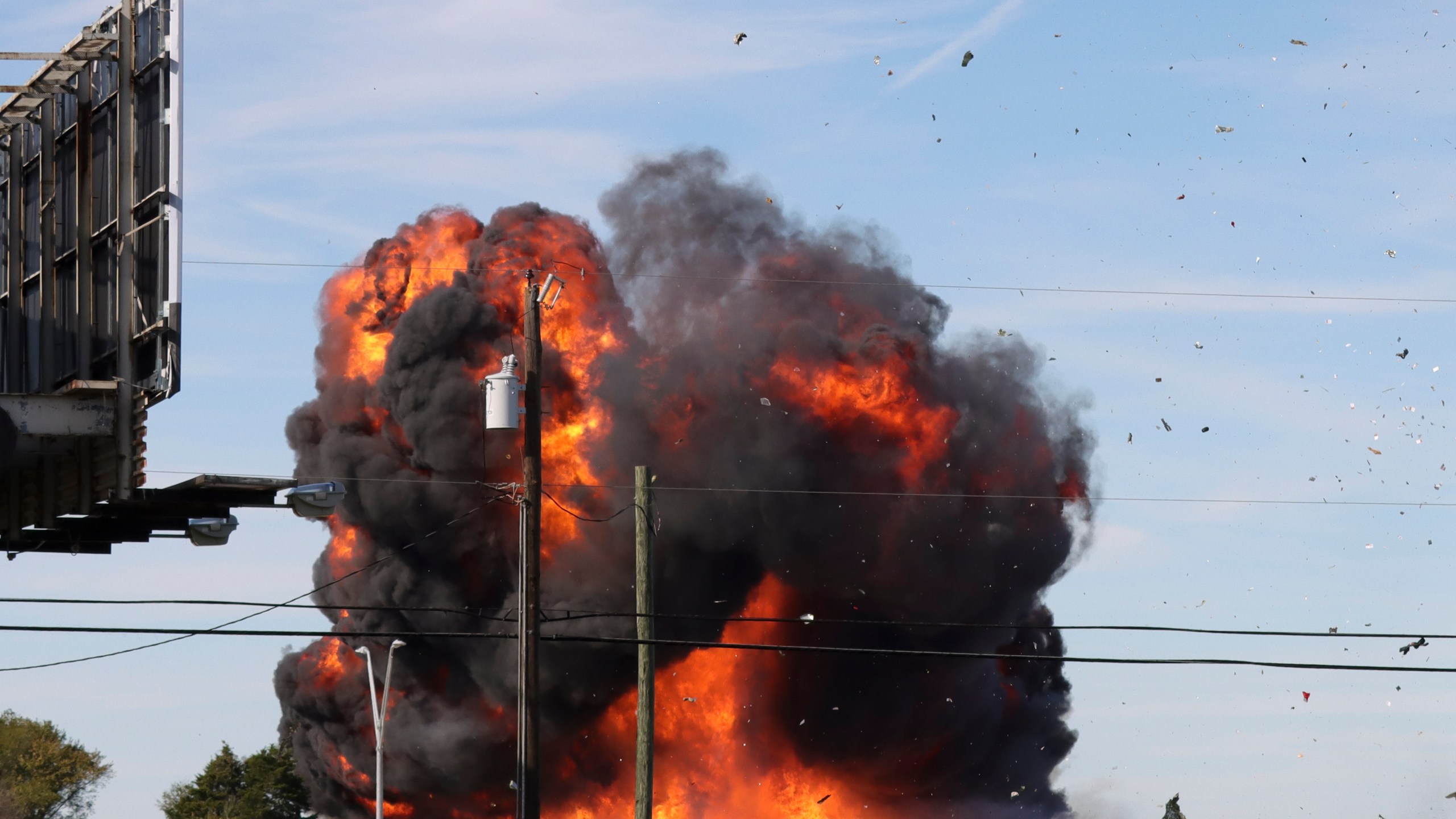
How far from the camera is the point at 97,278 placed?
1978cm

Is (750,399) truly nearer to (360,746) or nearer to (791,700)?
(791,700)

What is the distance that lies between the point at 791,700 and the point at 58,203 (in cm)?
3179

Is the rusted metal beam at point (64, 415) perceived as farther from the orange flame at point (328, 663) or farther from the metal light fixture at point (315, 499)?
the orange flame at point (328, 663)

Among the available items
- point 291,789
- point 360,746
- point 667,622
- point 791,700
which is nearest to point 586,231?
point 667,622

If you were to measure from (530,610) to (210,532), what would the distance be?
4.66 metres

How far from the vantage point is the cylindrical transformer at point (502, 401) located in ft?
76.0

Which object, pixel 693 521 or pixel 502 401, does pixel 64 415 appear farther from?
pixel 693 521

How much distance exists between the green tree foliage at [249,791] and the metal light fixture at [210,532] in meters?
43.7

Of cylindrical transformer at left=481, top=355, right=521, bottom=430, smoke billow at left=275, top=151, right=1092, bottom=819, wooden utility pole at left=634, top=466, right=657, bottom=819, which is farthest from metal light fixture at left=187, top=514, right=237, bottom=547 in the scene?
smoke billow at left=275, top=151, right=1092, bottom=819

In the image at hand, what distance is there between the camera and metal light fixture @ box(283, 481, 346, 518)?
64.8 ft

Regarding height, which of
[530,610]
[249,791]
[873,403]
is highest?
[873,403]

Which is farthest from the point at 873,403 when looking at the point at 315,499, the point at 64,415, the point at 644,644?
the point at 64,415

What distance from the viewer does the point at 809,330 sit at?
45.7 meters

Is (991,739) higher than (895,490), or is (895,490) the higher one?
(895,490)
